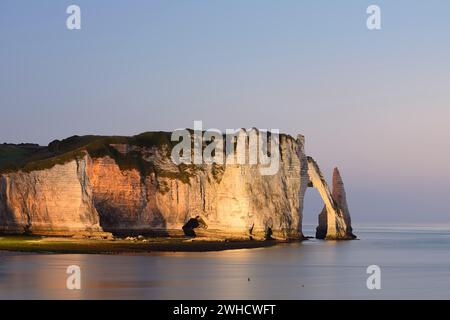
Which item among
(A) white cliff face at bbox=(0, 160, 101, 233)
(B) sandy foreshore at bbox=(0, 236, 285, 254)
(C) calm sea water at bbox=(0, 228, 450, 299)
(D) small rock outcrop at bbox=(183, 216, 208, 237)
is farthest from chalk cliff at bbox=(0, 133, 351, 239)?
(C) calm sea water at bbox=(0, 228, 450, 299)

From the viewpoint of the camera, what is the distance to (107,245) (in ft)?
308

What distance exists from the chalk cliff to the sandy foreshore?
6637 millimetres

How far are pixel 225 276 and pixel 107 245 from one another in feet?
96.4

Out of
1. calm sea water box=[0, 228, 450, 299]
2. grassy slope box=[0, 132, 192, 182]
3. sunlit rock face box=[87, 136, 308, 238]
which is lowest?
calm sea water box=[0, 228, 450, 299]

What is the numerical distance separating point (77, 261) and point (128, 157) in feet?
132

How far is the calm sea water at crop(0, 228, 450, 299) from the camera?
181ft

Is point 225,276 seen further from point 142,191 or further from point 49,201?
point 142,191

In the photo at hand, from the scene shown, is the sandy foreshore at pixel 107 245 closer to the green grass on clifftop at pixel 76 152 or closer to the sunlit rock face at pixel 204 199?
the sunlit rock face at pixel 204 199

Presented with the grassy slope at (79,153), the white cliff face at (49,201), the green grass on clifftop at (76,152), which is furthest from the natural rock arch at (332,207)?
the white cliff face at (49,201)

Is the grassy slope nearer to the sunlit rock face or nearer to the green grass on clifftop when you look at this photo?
the green grass on clifftop

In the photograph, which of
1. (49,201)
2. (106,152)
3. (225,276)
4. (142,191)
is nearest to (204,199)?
(142,191)

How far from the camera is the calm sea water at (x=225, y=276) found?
55188 millimetres

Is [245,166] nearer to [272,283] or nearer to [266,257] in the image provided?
[266,257]
